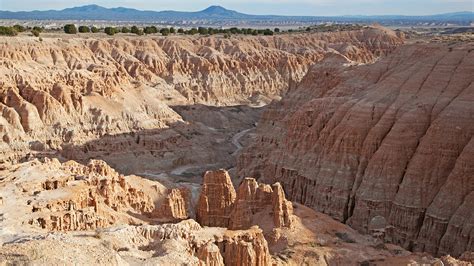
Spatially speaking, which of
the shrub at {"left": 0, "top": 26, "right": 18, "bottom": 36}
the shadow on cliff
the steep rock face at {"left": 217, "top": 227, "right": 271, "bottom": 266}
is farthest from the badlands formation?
the shrub at {"left": 0, "top": 26, "right": 18, "bottom": 36}

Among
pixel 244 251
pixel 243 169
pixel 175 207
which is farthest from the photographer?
pixel 243 169

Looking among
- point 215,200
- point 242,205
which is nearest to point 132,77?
point 215,200

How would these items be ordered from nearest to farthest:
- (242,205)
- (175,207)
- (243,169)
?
(242,205) < (175,207) < (243,169)

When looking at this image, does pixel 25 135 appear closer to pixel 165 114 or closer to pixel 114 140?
pixel 114 140

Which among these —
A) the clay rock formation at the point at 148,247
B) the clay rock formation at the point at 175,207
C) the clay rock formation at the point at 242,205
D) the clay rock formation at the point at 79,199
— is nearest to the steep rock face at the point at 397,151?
the clay rock formation at the point at 242,205

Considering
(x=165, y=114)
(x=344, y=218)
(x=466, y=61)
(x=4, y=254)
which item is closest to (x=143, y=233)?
(x=4, y=254)

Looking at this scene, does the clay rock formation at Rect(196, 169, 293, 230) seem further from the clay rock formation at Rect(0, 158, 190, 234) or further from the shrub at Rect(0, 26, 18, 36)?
the shrub at Rect(0, 26, 18, 36)

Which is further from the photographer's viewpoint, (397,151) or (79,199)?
(397,151)

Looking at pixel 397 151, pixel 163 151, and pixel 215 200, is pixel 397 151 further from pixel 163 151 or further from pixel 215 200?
pixel 163 151
